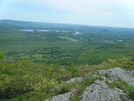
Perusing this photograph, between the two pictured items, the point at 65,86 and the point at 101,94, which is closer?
the point at 101,94

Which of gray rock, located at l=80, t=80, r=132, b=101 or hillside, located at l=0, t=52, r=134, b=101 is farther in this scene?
hillside, located at l=0, t=52, r=134, b=101

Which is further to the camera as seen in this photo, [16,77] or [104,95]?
[16,77]

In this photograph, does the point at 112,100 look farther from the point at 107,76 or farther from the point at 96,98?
the point at 107,76

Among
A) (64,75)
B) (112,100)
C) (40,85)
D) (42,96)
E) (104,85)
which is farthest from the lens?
(64,75)

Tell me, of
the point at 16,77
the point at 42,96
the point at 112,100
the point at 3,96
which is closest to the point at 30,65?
the point at 16,77

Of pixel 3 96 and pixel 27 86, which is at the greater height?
pixel 27 86

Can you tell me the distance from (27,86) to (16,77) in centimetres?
251

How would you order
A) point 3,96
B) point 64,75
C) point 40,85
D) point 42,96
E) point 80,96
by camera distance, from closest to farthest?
1. point 80,96
2. point 42,96
3. point 40,85
4. point 3,96
5. point 64,75

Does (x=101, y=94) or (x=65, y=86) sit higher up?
(x=101, y=94)

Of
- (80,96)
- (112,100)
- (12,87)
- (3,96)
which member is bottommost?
(3,96)

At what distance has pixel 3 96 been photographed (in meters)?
20.9

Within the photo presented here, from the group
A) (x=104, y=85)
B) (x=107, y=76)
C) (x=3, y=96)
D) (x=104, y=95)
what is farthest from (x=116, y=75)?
(x=3, y=96)

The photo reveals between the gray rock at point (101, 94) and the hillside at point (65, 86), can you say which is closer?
the gray rock at point (101, 94)

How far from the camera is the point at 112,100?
1157 cm
